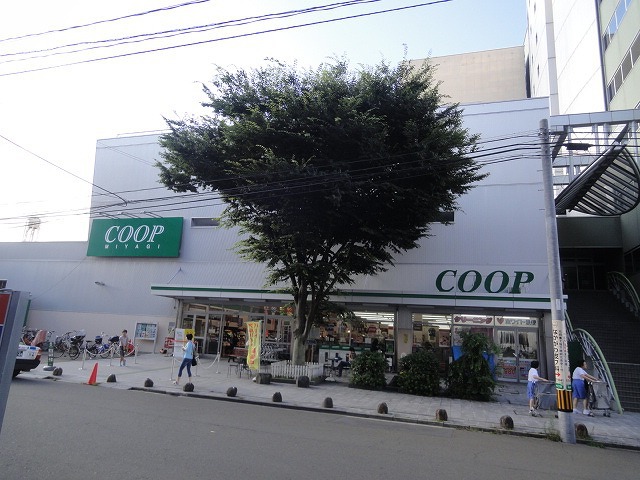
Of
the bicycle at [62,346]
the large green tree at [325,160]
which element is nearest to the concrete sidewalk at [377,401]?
the large green tree at [325,160]

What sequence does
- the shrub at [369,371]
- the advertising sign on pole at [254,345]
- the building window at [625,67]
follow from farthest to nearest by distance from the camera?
the building window at [625,67] < the advertising sign on pole at [254,345] < the shrub at [369,371]

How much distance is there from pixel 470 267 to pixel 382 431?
1255 centimetres

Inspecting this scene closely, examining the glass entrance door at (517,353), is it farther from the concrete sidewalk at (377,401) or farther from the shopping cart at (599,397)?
the shopping cart at (599,397)

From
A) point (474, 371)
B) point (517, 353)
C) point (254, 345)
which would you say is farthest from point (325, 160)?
point (517, 353)

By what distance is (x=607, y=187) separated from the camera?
20.0 m

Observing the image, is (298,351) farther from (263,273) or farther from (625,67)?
(625,67)

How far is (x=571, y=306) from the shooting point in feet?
72.1

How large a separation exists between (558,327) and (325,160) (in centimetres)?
882

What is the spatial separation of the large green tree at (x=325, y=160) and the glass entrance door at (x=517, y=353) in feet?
25.4

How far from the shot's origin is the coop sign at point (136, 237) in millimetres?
26516

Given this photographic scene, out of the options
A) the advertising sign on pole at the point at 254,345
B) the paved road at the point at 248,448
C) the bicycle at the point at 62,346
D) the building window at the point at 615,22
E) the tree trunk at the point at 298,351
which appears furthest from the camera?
the bicycle at the point at 62,346

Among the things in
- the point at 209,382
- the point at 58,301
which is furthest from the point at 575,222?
the point at 58,301

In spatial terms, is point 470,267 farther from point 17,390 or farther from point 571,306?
point 17,390

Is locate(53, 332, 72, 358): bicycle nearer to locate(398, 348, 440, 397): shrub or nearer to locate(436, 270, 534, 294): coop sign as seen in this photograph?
locate(398, 348, 440, 397): shrub
